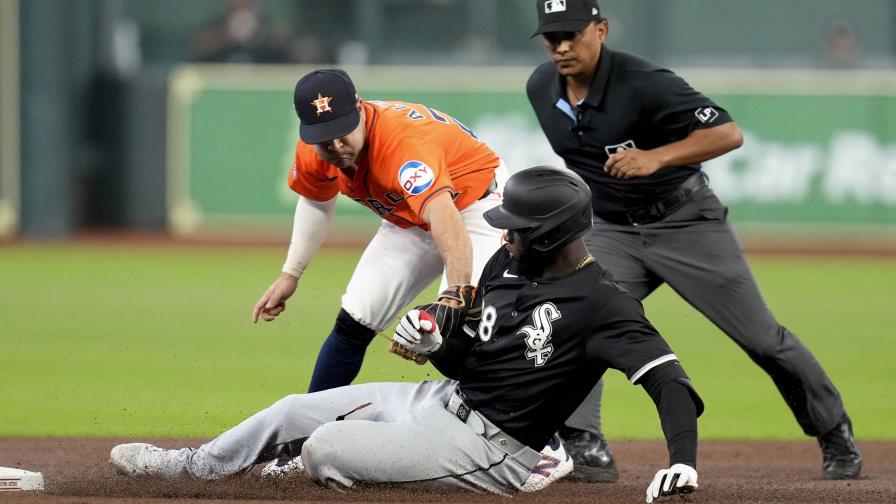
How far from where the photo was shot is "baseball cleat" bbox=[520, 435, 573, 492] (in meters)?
5.14

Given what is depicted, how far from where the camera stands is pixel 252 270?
14.8 m

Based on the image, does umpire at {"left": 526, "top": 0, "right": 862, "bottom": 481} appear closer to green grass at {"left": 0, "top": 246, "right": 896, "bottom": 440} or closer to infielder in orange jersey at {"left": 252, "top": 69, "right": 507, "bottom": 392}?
infielder in orange jersey at {"left": 252, "top": 69, "right": 507, "bottom": 392}

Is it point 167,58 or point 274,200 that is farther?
point 167,58

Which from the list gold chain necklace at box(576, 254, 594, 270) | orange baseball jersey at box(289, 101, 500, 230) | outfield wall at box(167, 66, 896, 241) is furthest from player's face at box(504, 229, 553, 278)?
outfield wall at box(167, 66, 896, 241)

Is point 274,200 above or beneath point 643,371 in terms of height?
beneath

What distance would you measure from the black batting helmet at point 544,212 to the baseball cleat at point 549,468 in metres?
0.92

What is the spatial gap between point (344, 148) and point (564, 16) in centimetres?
114

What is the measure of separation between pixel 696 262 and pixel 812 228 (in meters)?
11.7

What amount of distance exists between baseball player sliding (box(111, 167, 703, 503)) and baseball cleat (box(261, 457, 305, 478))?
0.29 metres

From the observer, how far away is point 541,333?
4.70m

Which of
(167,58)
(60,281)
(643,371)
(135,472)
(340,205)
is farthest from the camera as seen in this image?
(167,58)

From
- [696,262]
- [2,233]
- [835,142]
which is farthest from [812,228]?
[696,262]

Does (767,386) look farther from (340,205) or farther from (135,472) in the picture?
(340,205)

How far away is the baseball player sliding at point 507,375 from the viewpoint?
15.1 ft
